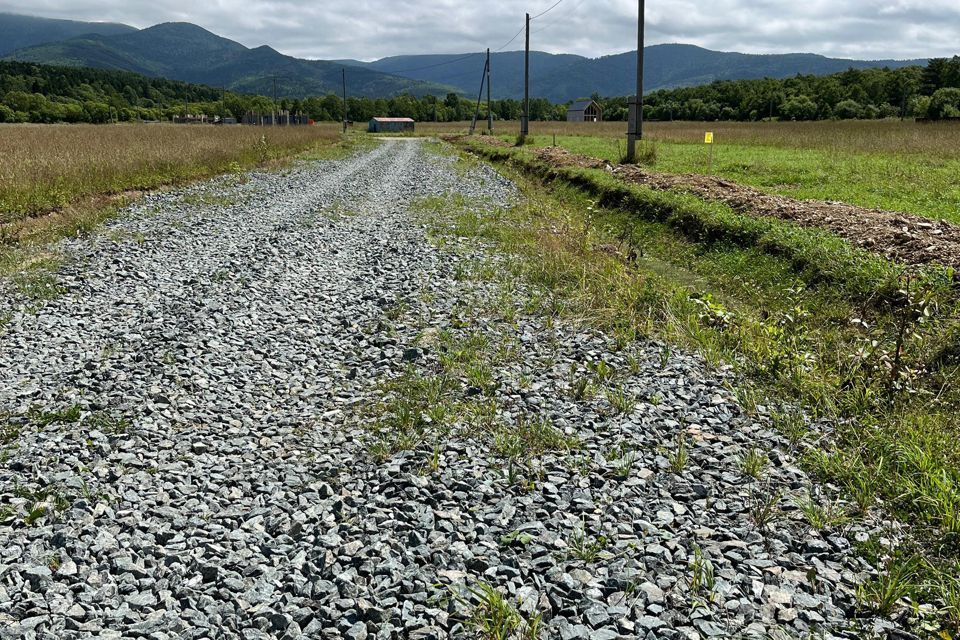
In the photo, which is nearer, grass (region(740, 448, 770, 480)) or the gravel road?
the gravel road

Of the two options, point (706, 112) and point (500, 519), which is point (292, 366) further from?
point (706, 112)

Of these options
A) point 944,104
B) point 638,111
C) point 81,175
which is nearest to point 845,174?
point 638,111

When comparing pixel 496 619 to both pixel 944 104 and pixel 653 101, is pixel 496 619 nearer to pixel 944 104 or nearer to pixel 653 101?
pixel 944 104

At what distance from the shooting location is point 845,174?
2123 centimetres

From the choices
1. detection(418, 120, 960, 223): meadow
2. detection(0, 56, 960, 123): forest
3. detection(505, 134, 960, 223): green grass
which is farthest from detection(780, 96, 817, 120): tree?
detection(505, 134, 960, 223): green grass

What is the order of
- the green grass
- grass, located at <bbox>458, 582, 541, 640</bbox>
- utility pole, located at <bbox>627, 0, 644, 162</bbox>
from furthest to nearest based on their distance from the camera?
utility pole, located at <bbox>627, 0, 644, 162</bbox> → the green grass → grass, located at <bbox>458, 582, 541, 640</bbox>

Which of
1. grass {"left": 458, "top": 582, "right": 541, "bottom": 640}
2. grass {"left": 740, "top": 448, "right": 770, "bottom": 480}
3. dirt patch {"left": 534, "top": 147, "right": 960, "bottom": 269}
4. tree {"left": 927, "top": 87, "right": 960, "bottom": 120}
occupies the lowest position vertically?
grass {"left": 458, "top": 582, "right": 541, "bottom": 640}

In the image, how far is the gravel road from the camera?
12.9 ft

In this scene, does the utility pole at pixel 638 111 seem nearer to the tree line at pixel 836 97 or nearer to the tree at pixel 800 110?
the tree line at pixel 836 97

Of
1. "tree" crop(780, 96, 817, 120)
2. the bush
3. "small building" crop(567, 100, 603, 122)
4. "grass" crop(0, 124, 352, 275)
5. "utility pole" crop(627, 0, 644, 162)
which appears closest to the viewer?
→ "grass" crop(0, 124, 352, 275)

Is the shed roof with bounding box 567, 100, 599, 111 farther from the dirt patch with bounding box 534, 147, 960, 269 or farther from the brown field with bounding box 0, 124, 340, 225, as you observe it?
the dirt patch with bounding box 534, 147, 960, 269

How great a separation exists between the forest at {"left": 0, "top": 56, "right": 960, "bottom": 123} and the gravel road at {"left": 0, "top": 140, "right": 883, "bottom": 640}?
69.4 meters

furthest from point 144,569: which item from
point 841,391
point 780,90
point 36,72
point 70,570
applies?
point 36,72

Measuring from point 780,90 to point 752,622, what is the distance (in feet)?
357
